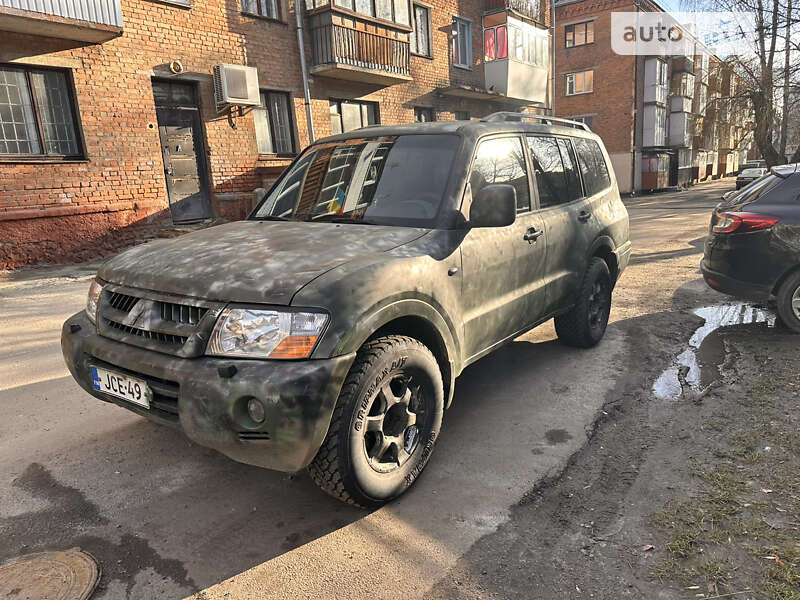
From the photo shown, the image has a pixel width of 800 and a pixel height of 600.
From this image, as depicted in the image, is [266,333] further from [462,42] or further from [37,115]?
[462,42]

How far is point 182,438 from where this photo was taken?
135 inches

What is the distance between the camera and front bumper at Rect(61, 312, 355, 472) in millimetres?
2156

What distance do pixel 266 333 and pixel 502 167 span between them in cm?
214

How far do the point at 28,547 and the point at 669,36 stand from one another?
1698 inches

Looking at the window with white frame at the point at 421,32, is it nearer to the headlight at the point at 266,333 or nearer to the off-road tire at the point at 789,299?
the off-road tire at the point at 789,299

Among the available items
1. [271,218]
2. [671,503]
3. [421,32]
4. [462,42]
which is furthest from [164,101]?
[462,42]

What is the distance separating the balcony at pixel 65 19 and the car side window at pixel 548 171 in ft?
28.4

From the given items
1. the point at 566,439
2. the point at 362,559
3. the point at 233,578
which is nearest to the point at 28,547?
the point at 233,578

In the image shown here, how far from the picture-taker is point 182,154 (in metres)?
11.7

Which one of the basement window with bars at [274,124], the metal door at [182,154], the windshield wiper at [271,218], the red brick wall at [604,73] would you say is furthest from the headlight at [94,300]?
the red brick wall at [604,73]

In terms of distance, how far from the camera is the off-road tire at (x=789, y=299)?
511 centimetres

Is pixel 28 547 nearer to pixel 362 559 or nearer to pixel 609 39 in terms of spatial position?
pixel 362 559

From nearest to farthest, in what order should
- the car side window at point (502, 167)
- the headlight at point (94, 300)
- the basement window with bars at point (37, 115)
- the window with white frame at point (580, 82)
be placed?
the headlight at point (94, 300) < the car side window at point (502, 167) < the basement window with bars at point (37, 115) < the window with white frame at point (580, 82)

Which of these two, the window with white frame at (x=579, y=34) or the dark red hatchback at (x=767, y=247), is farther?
the window with white frame at (x=579, y=34)
